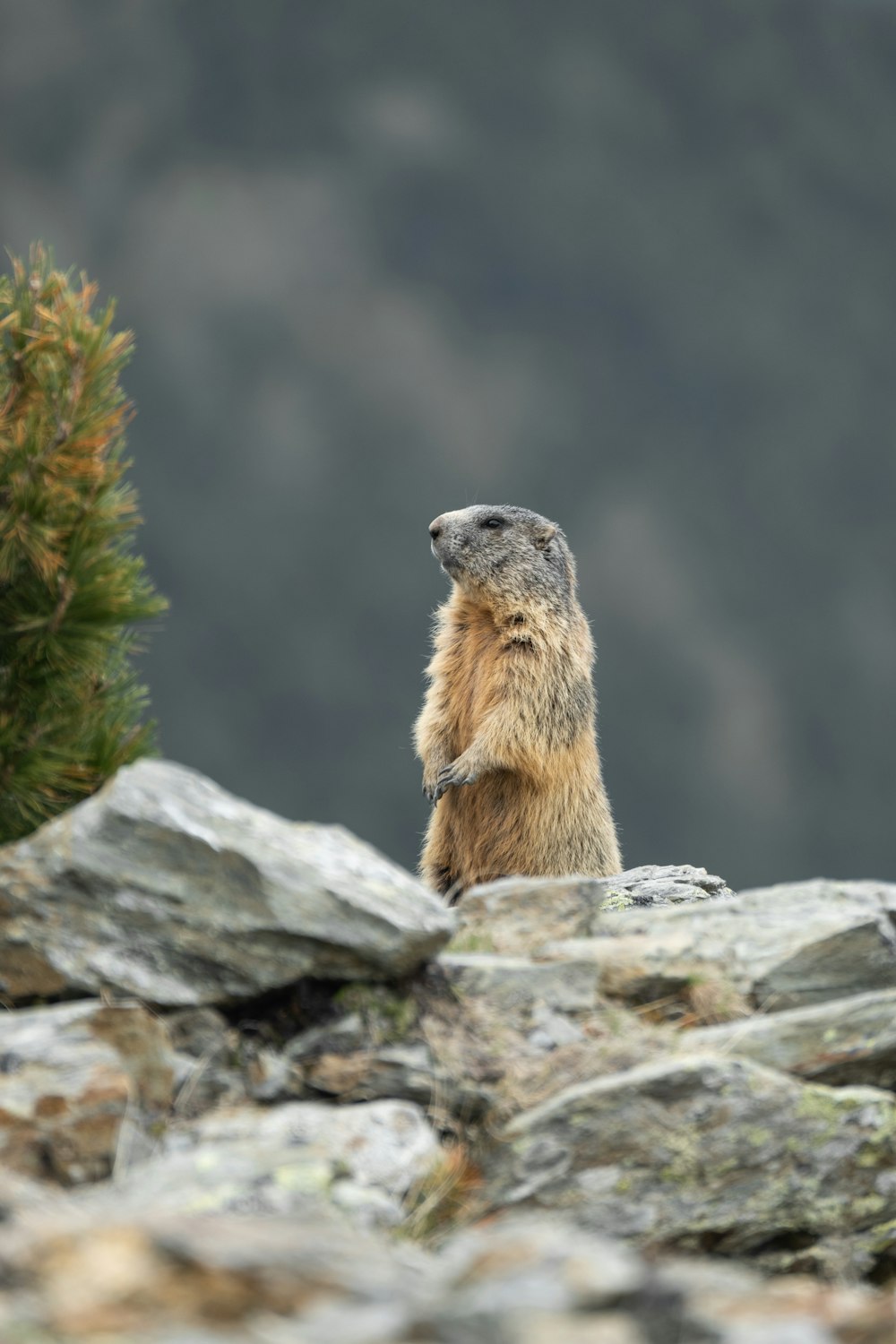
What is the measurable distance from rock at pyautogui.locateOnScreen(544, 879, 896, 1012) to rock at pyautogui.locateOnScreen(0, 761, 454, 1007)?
1.27 meters

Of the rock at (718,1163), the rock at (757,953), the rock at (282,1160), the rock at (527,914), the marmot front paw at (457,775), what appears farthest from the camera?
the marmot front paw at (457,775)

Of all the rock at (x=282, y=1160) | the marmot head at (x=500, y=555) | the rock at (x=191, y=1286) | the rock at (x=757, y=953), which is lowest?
the rock at (x=191, y=1286)

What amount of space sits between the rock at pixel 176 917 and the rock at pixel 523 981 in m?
0.41

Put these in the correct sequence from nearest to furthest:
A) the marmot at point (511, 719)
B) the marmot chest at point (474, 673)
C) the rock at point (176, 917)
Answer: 1. the rock at point (176, 917)
2. the marmot at point (511, 719)
3. the marmot chest at point (474, 673)

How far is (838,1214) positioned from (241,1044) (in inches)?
107

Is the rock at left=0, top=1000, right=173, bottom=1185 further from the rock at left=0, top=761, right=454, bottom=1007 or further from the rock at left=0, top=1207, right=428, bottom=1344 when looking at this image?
the rock at left=0, top=1207, right=428, bottom=1344

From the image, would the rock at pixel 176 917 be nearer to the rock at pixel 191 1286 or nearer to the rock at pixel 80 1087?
the rock at pixel 80 1087

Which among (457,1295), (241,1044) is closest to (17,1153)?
(241,1044)

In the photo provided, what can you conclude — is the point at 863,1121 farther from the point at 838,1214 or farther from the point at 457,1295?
the point at 457,1295

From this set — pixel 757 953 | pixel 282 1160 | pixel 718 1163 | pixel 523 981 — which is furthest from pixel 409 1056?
pixel 757 953

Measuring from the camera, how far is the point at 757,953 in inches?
292

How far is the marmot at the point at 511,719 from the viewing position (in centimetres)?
1125

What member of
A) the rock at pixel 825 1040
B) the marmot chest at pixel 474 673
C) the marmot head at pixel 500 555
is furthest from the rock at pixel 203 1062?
the marmot head at pixel 500 555

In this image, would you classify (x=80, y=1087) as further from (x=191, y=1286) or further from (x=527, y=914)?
(x=527, y=914)
